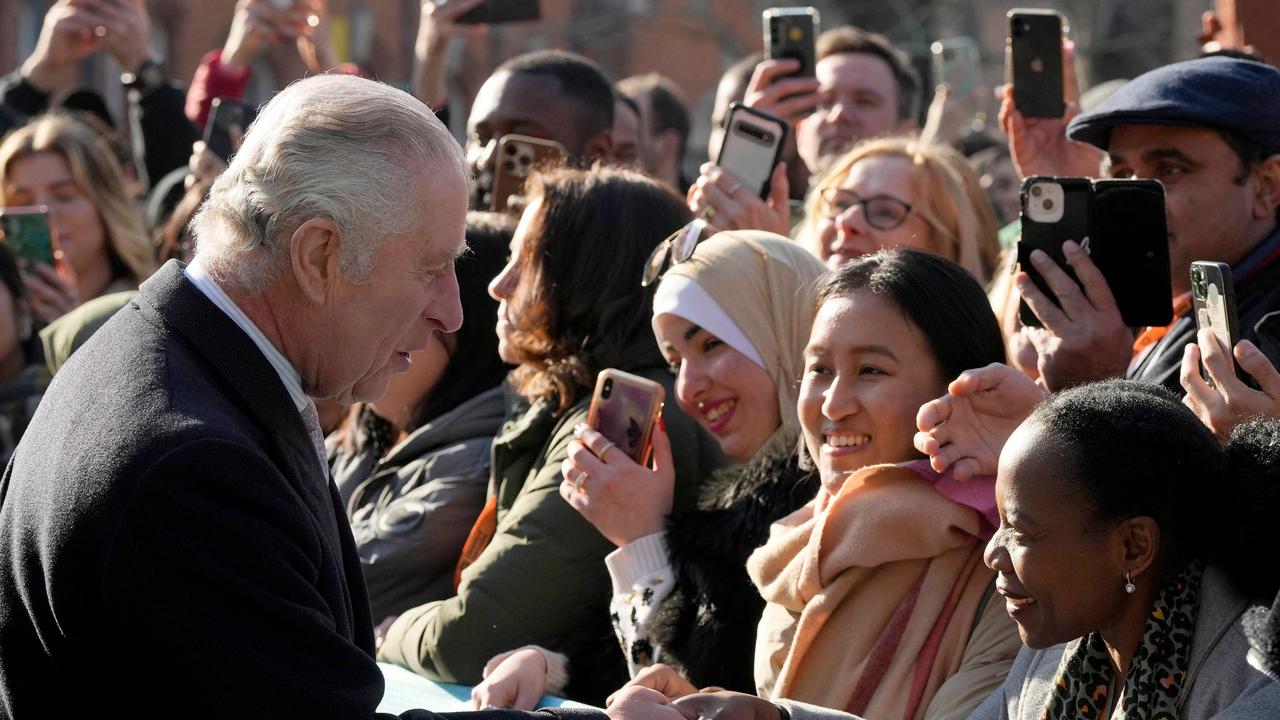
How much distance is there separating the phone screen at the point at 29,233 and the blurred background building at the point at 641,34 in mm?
13956

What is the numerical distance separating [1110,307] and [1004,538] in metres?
0.97

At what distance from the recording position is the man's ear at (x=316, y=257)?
8.29 ft

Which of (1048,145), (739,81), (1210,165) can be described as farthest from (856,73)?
(1210,165)

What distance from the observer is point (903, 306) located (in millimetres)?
3312

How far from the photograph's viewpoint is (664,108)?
319 inches

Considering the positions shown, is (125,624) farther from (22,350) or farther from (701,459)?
(22,350)

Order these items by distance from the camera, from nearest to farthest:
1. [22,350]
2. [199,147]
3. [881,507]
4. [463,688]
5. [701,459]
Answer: [881,507]
[463,688]
[701,459]
[22,350]
[199,147]

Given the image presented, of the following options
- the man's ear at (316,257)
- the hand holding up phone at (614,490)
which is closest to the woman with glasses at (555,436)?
the hand holding up phone at (614,490)

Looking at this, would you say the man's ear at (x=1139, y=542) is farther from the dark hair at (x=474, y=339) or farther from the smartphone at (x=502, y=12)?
the smartphone at (x=502, y=12)

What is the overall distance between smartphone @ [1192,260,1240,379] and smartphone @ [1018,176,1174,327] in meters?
0.36

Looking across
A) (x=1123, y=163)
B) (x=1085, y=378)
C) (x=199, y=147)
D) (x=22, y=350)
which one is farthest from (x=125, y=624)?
(x=199, y=147)

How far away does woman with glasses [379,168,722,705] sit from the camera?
385 cm

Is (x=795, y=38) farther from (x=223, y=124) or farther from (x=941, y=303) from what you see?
(x=941, y=303)

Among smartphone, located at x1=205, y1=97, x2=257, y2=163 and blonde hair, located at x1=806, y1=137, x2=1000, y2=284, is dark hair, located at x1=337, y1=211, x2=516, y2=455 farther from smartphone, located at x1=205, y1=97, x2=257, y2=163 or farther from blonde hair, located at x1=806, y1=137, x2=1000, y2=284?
smartphone, located at x1=205, y1=97, x2=257, y2=163
